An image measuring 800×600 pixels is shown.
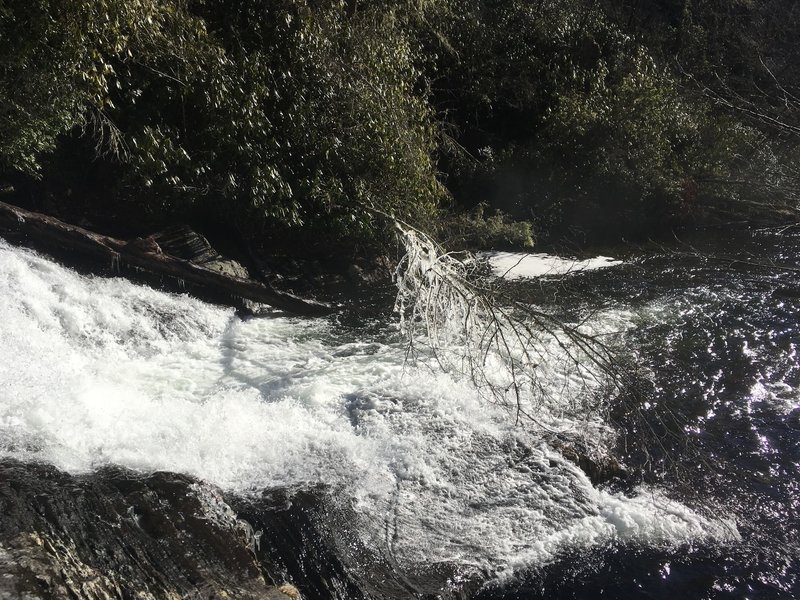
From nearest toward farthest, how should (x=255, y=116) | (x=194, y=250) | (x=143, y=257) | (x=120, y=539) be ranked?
(x=120, y=539)
(x=143, y=257)
(x=255, y=116)
(x=194, y=250)

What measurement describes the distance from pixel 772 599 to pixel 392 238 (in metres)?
6.55

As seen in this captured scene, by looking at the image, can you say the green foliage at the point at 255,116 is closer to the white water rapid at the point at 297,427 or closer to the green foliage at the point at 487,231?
the green foliage at the point at 487,231

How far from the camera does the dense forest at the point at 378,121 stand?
7895 mm

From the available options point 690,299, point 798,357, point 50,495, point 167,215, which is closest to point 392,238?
point 167,215

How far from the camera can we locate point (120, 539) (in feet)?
15.1

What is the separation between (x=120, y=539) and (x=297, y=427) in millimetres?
2157

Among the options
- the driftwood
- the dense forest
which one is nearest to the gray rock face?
the driftwood

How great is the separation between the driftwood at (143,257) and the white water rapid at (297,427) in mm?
413

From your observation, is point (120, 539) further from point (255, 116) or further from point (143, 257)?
point (255, 116)

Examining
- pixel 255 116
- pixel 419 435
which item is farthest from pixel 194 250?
pixel 419 435

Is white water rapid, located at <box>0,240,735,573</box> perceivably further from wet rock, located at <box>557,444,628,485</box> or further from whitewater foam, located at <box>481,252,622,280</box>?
whitewater foam, located at <box>481,252,622,280</box>

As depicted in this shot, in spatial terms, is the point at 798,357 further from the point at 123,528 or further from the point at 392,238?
the point at 123,528

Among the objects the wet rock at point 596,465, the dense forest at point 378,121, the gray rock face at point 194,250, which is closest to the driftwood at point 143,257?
the gray rock face at point 194,250

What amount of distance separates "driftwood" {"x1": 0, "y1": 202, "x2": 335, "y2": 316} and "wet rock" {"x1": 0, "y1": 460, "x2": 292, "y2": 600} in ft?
12.9
